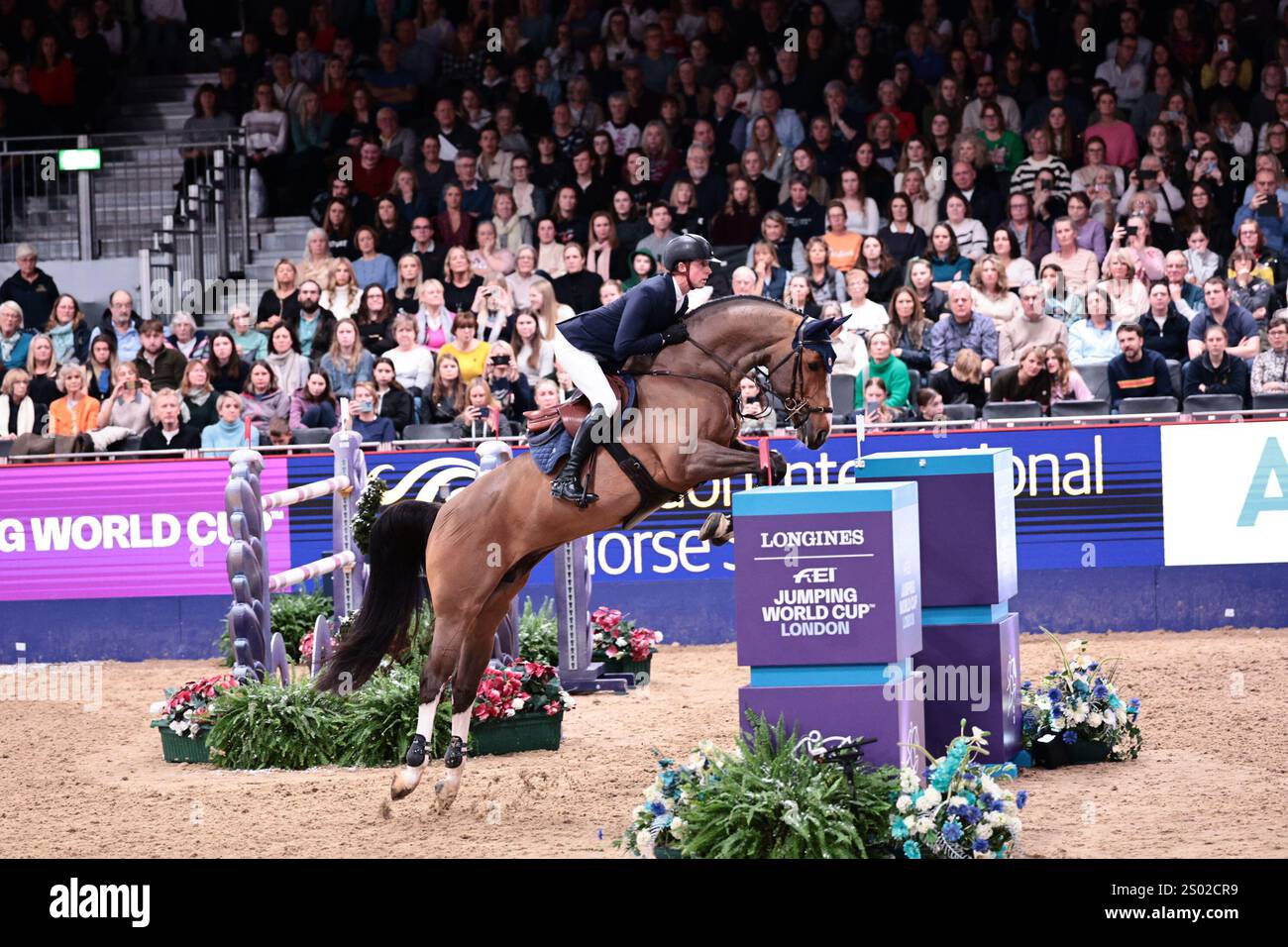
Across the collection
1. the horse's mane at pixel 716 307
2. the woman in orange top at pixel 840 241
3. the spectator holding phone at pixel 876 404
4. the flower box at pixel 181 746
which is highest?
the woman in orange top at pixel 840 241

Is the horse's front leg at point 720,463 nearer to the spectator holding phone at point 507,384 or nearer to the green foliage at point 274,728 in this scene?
the green foliage at point 274,728

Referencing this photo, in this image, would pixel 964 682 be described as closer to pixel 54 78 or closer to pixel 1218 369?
pixel 1218 369

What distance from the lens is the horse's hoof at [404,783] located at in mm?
7656

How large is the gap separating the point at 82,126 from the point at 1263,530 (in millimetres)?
13550

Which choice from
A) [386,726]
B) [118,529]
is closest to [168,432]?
[118,529]

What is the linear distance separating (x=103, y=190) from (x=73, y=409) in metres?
5.01

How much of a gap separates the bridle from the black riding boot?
14.6 inches

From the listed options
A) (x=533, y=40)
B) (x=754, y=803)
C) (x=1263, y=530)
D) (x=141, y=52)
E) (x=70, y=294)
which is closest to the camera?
(x=754, y=803)

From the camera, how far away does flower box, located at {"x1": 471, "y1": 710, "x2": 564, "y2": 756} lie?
9.20m

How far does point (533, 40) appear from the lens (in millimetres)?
18203

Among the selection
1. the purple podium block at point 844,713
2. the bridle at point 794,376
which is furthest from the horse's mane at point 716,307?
the purple podium block at point 844,713

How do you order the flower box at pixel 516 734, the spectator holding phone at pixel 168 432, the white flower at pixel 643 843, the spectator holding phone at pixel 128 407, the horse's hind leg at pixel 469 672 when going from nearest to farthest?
the white flower at pixel 643 843
the horse's hind leg at pixel 469 672
the flower box at pixel 516 734
the spectator holding phone at pixel 168 432
the spectator holding phone at pixel 128 407
